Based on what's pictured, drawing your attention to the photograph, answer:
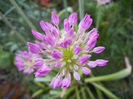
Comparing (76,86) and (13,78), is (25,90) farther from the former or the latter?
(76,86)

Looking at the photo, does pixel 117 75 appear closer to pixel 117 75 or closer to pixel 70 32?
pixel 117 75

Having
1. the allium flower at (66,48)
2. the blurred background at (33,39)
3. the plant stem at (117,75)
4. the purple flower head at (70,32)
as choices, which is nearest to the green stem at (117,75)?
the plant stem at (117,75)

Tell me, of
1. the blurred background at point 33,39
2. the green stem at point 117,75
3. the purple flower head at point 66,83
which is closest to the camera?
the purple flower head at point 66,83

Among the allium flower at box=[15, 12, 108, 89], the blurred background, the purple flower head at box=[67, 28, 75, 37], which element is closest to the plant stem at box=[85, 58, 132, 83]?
the blurred background

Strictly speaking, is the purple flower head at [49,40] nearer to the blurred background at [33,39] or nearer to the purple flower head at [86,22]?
the purple flower head at [86,22]

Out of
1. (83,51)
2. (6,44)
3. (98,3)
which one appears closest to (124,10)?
(98,3)

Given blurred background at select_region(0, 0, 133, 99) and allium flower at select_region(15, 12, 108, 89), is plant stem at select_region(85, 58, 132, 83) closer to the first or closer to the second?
blurred background at select_region(0, 0, 133, 99)

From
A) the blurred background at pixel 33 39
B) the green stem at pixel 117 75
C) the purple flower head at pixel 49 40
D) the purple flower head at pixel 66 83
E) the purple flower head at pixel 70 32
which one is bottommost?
the purple flower head at pixel 66 83

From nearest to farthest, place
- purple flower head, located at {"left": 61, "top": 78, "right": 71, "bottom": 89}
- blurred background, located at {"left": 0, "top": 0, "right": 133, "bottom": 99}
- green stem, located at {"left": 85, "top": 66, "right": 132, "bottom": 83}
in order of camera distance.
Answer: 1. purple flower head, located at {"left": 61, "top": 78, "right": 71, "bottom": 89}
2. green stem, located at {"left": 85, "top": 66, "right": 132, "bottom": 83}
3. blurred background, located at {"left": 0, "top": 0, "right": 133, "bottom": 99}

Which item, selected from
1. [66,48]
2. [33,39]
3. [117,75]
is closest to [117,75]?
[117,75]

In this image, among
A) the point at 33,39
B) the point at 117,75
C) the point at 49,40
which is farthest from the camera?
the point at 33,39

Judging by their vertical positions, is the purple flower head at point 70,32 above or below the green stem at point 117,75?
above
